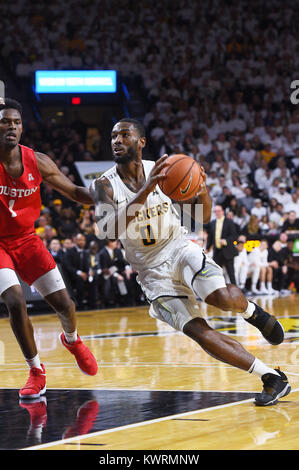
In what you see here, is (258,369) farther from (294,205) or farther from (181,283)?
(294,205)

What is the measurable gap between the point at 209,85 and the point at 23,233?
15.1 meters

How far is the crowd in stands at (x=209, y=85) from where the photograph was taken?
1639cm

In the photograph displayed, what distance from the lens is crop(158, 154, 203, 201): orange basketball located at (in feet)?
15.9

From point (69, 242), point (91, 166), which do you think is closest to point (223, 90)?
point (91, 166)

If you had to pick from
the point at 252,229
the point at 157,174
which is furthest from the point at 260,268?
the point at 157,174

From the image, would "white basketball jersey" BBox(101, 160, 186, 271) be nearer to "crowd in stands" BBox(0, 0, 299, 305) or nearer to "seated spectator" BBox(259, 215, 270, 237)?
"crowd in stands" BBox(0, 0, 299, 305)

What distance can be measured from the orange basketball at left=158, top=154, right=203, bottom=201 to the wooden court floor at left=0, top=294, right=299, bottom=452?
1.37 m

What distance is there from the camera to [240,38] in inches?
842

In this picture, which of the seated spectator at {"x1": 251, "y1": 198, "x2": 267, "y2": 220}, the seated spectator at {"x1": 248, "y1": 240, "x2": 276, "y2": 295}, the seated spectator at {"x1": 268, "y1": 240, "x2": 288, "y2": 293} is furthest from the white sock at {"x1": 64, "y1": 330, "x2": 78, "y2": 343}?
the seated spectator at {"x1": 251, "y1": 198, "x2": 267, "y2": 220}

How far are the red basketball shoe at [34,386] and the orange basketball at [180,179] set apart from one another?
1772 millimetres

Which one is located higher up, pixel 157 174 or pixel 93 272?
A: pixel 157 174

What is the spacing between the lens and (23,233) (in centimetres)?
577

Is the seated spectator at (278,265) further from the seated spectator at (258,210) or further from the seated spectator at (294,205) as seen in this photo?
the seated spectator at (294,205)
